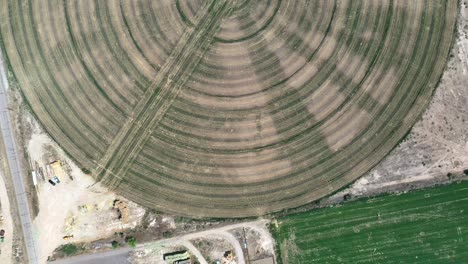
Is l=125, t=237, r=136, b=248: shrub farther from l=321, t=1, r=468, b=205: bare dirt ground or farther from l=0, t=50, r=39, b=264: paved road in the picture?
l=321, t=1, r=468, b=205: bare dirt ground

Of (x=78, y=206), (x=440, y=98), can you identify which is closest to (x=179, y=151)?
(x=78, y=206)

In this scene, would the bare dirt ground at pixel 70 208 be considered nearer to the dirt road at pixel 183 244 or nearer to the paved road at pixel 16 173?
the paved road at pixel 16 173

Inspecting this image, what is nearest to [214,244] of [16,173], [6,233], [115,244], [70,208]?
[115,244]

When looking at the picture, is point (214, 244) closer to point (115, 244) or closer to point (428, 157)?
point (115, 244)

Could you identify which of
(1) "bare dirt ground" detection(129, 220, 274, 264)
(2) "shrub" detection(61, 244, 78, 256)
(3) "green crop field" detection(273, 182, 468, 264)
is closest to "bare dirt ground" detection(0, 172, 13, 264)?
(2) "shrub" detection(61, 244, 78, 256)

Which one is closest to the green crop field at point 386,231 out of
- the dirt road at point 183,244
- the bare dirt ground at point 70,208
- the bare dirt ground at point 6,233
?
the dirt road at point 183,244

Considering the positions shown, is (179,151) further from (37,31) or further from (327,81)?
(37,31)
